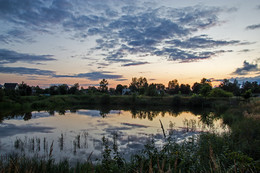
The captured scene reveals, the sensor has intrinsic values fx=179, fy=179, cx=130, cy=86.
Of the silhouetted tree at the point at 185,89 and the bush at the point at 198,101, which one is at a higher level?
the silhouetted tree at the point at 185,89

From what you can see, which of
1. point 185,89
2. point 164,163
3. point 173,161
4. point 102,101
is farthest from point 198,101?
point 185,89

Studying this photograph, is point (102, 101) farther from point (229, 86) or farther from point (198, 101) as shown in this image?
point (229, 86)

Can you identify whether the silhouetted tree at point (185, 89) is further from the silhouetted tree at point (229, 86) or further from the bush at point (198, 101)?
the bush at point (198, 101)

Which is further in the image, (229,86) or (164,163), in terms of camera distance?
(229,86)

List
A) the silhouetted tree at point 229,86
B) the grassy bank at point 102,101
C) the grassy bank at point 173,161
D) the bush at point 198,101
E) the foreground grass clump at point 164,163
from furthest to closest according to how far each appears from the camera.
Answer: the silhouetted tree at point 229,86, the bush at point 198,101, the grassy bank at point 102,101, the foreground grass clump at point 164,163, the grassy bank at point 173,161

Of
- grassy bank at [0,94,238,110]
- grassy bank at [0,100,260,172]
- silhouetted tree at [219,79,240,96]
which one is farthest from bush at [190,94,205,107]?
silhouetted tree at [219,79,240,96]

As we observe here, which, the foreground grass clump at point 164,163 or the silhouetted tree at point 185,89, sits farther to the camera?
the silhouetted tree at point 185,89

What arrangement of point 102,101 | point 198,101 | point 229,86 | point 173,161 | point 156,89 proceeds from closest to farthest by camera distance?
point 173,161, point 198,101, point 102,101, point 229,86, point 156,89

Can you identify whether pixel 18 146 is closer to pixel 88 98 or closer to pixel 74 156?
pixel 74 156

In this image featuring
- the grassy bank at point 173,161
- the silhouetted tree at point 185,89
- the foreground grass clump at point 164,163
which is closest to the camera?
the grassy bank at point 173,161

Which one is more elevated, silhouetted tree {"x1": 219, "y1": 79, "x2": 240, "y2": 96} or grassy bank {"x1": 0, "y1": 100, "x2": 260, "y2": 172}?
silhouetted tree {"x1": 219, "y1": 79, "x2": 240, "y2": 96}

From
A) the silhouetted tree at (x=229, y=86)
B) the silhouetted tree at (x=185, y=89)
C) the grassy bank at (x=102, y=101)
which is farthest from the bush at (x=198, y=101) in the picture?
the silhouetted tree at (x=185, y=89)

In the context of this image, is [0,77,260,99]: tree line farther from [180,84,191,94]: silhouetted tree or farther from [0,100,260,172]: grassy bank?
[0,100,260,172]: grassy bank

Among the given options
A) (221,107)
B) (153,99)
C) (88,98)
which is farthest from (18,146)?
(88,98)
